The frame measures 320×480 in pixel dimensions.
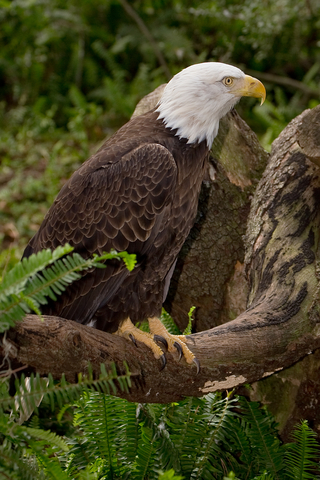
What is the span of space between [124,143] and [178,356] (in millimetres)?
1342

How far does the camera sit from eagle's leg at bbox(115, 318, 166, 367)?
10.1 ft

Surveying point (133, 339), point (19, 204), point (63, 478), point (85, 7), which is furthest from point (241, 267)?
point (85, 7)

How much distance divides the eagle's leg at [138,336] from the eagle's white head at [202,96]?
125 centimetres

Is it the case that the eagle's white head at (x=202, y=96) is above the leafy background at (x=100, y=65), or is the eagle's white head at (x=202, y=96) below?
below

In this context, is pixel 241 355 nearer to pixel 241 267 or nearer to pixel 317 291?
pixel 317 291

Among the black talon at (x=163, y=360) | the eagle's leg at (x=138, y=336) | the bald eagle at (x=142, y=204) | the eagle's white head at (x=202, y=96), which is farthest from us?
the eagle's white head at (x=202, y=96)

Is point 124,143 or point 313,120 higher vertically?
point 313,120

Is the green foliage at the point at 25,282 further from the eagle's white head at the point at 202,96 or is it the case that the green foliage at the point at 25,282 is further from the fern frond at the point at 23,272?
the eagle's white head at the point at 202,96

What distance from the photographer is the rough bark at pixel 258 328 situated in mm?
2352

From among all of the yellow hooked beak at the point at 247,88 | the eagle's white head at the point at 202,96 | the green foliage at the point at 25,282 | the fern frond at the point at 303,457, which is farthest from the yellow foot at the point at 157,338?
the yellow hooked beak at the point at 247,88

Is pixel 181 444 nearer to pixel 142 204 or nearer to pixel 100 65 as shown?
pixel 142 204

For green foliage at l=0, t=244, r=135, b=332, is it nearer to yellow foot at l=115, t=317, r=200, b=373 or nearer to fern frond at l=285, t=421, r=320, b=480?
yellow foot at l=115, t=317, r=200, b=373

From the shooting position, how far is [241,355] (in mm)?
2967

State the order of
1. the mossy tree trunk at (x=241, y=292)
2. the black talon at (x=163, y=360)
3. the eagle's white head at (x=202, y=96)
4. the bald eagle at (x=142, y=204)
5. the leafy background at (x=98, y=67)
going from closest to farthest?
the mossy tree trunk at (x=241, y=292) → the black talon at (x=163, y=360) → the bald eagle at (x=142, y=204) → the eagle's white head at (x=202, y=96) → the leafy background at (x=98, y=67)
